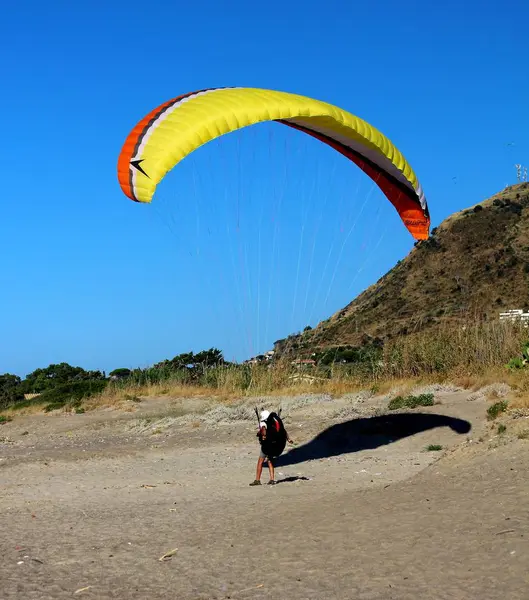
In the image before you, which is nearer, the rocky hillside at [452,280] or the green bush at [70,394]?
the green bush at [70,394]

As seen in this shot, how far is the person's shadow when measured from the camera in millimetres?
13297

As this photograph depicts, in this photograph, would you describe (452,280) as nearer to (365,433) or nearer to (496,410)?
(365,433)

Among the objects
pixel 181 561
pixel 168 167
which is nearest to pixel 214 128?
pixel 168 167

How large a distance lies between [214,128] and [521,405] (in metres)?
6.52

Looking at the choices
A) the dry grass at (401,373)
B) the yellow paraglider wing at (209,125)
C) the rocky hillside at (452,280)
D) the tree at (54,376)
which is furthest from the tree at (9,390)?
the yellow paraglider wing at (209,125)

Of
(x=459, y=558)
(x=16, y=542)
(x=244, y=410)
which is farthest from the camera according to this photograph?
(x=244, y=410)

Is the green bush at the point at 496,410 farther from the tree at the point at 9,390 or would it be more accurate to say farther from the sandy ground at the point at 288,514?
the tree at the point at 9,390

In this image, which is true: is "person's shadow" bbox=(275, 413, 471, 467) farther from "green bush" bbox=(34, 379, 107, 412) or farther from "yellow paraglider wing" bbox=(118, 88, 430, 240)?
"green bush" bbox=(34, 379, 107, 412)

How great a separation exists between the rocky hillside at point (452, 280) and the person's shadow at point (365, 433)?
27634mm

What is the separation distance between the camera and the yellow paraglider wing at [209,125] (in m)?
10.3

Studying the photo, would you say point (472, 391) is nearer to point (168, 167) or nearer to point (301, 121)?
point (301, 121)

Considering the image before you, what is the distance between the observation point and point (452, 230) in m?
58.0

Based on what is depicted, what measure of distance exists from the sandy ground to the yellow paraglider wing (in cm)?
434

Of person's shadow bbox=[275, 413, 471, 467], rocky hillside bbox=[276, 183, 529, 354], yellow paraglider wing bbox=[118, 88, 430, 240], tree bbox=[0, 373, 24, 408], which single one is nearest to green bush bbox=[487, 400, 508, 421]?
person's shadow bbox=[275, 413, 471, 467]
